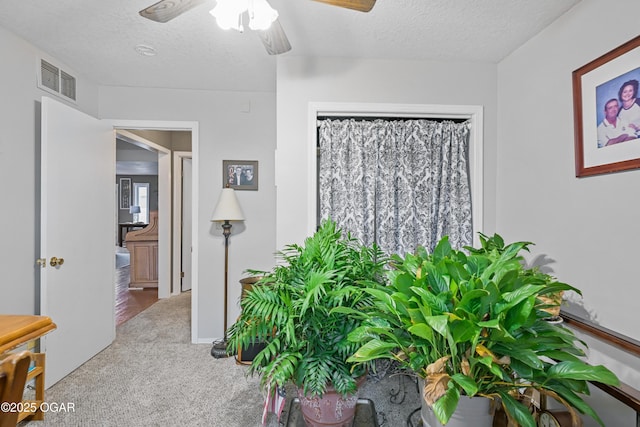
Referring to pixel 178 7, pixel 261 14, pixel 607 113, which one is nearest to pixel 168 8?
pixel 178 7

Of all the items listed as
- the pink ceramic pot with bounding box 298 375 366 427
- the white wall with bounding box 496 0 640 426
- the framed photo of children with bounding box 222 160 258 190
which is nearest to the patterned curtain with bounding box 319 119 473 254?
the white wall with bounding box 496 0 640 426

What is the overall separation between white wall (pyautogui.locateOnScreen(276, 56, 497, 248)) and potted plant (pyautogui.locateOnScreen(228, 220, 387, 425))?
3.74 ft

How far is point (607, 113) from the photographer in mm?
1587

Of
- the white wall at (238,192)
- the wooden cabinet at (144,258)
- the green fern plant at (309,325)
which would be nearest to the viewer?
the green fern plant at (309,325)

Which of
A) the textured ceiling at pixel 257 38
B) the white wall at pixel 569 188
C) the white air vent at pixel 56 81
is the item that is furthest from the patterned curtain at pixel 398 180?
the white air vent at pixel 56 81

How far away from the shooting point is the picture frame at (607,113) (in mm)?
1464

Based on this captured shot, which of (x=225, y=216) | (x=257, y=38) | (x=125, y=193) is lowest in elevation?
(x=225, y=216)

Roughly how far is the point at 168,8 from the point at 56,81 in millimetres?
1830

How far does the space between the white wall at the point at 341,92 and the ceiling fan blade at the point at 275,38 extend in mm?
634

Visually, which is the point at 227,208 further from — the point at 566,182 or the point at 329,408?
the point at 566,182

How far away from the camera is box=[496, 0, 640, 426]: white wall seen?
4.94 feet

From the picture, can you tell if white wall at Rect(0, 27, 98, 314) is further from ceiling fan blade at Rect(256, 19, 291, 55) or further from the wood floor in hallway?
ceiling fan blade at Rect(256, 19, 291, 55)

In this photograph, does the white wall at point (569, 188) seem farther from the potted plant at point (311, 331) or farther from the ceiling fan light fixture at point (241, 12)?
the ceiling fan light fixture at point (241, 12)

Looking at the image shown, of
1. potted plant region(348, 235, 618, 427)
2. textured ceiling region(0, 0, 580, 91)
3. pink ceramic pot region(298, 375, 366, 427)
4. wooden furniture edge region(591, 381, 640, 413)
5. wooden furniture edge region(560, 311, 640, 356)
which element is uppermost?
textured ceiling region(0, 0, 580, 91)
